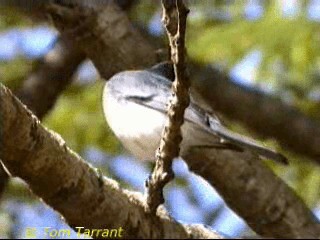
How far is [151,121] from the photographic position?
1835 millimetres

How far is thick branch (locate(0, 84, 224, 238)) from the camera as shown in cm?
131

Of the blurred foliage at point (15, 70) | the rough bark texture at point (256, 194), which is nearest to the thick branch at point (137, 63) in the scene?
the rough bark texture at point (256, 194)

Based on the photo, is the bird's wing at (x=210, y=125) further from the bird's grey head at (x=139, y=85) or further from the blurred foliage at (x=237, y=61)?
the blurred foliage at (x=237, y=61)

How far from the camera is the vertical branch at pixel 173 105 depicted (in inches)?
48.7

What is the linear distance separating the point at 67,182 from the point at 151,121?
0.41 meters

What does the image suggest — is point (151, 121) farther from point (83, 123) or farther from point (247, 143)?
point (83, 123)

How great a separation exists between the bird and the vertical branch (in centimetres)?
24

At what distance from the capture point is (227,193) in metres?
2.28

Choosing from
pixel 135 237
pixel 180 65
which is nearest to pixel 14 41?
pixel 135 237

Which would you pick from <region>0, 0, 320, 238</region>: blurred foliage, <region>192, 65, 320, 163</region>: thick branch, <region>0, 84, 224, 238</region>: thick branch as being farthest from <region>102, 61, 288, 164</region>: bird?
<region>192, 65, 320, 163</region>: thick branch

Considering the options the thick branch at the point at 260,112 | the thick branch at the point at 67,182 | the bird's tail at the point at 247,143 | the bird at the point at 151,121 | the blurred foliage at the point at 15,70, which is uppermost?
the thick branch at the point at 67,182

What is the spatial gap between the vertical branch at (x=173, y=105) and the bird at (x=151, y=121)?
9.4 inches

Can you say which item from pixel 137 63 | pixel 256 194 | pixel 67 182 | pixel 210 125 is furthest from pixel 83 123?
pixel 67 182

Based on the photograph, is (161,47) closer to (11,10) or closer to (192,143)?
(11,10)
